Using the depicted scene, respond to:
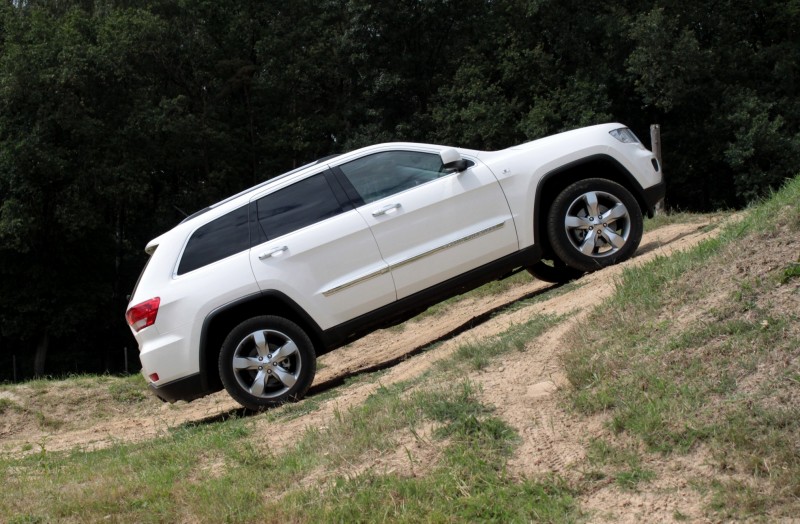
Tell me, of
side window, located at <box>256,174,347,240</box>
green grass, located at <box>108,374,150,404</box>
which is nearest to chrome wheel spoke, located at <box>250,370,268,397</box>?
side window, located at <box>256,174,347,240</box>

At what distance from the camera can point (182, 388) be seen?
8.03 meters

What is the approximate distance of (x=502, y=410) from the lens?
5.63m

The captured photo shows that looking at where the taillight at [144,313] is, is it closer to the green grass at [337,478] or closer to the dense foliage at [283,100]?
Result: the green grass at [337,478]

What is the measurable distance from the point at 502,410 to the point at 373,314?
9.21ft

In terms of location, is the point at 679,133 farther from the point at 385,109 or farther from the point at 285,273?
the point at 285,273

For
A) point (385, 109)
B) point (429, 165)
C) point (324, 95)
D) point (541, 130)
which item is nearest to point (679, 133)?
point (541, 130)

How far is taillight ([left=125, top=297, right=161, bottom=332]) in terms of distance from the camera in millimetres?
8000

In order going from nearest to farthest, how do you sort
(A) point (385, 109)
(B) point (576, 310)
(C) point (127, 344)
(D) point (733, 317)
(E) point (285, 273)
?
(D) point (733, 317) < (B) point (576, 310) < (E) point (285, 273) < (A) point (385, 109) < (C) point (127, 344)

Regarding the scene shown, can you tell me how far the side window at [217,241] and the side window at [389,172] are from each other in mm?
1029

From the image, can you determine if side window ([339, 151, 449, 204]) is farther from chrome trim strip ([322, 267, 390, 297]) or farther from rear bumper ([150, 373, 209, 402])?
rear bumper ([150, 373, 209, 402])

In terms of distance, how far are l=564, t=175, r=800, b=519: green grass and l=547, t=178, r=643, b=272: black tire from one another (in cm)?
234

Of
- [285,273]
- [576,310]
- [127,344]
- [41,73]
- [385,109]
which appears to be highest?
[41,73]

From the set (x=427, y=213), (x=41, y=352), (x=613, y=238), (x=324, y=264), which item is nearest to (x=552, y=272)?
(x=613, y=238)

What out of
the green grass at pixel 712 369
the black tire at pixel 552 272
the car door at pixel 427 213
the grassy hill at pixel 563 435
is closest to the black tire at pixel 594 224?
the car door at pixel 427 213
